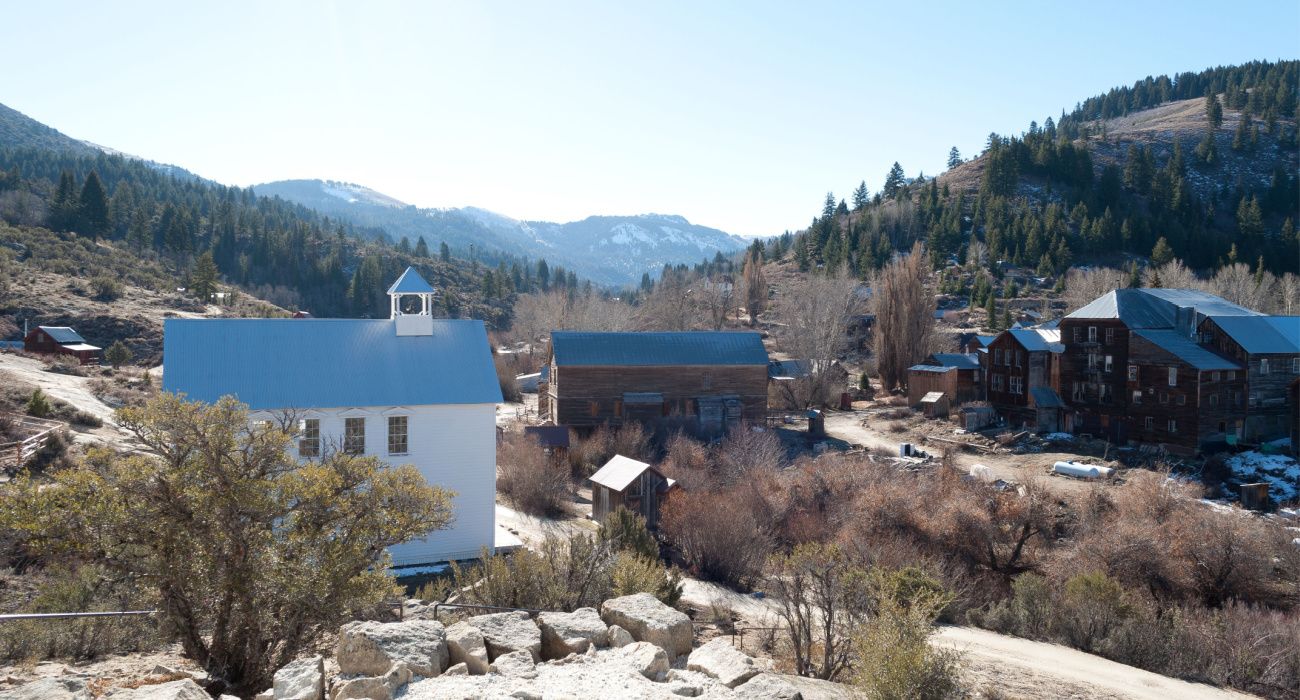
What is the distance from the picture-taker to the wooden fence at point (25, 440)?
20438mm

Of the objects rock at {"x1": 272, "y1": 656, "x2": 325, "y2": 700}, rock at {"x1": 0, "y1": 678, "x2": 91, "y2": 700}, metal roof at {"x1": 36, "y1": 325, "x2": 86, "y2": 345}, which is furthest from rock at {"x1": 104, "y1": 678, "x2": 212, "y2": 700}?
metal roof at {"x1": 36, "y1": 325, "x2": 86, "y2": 345}

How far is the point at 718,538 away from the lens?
20.0m

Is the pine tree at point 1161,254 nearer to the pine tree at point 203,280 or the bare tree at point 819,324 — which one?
the bare tree at point 819,324

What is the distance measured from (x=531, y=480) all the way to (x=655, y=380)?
15.5 meters

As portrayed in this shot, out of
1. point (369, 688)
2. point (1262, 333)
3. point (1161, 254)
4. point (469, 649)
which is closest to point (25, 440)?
point (469, 649)

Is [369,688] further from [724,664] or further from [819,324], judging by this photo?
[819,324]

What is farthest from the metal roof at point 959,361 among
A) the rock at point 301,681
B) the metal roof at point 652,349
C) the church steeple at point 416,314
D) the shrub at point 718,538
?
the rock at point 301,681

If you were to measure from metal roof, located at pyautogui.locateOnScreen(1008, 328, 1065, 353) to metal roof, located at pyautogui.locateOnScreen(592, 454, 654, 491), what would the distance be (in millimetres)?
29904

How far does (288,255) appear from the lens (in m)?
117

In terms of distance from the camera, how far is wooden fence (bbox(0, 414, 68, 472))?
20438 mm

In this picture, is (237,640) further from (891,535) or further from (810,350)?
(810,350)

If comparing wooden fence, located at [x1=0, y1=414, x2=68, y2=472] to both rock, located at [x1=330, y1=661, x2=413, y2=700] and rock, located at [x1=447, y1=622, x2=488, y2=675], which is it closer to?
rock, located at [x1=447, y1=622, x2=488, y2=675]

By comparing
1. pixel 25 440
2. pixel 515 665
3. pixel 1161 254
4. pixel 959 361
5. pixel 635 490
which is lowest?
pixel 635 490

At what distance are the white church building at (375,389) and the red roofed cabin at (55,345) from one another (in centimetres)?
3545
